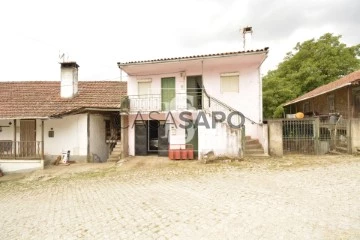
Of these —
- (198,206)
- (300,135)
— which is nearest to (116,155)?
(198,206)

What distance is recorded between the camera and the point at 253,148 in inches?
526

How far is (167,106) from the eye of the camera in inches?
608

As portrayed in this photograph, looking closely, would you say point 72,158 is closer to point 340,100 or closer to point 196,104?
point 196,104

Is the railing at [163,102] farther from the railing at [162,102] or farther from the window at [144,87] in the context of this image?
the window at [144,87]

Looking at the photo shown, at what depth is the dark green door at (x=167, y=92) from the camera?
1545cm

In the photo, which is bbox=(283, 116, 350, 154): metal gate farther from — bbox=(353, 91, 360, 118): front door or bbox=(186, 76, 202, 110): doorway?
bbox=(186, 76, 202, 110): doorway

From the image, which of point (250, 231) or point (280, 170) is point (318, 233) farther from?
point (280, 170)

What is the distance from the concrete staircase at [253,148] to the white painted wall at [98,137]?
9176 millimetres

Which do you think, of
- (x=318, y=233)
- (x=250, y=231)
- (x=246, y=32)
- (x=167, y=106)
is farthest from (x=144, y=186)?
(x=246, y=32)

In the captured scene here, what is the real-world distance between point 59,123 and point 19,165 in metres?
3.23

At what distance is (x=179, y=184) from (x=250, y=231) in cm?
436

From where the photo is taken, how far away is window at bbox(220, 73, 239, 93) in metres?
14.7

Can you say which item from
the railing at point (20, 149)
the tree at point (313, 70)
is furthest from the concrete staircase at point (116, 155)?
the tree at point (313, 70)

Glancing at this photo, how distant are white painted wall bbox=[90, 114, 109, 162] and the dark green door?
4455mm
